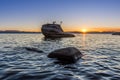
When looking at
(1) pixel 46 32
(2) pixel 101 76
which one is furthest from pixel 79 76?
(1) pixel 46 32

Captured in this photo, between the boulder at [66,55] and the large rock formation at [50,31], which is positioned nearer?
the boulder at [66,55]

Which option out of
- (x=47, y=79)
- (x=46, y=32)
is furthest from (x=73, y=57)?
(x=46, y=32)

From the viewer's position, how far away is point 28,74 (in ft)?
35.1

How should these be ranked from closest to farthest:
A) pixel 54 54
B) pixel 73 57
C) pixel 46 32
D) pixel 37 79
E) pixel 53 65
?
1. pixel 37 79
2. pixel 53 65
3. pixel 73 57
4. pixel 54 54
5. pixel 46 32

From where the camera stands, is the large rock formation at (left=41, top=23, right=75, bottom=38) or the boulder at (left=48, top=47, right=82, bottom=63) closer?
the boulder at (left=48, top=47, right=82, bottom=63)

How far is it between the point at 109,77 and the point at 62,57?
6050mm

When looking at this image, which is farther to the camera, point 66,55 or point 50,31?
point 50,31

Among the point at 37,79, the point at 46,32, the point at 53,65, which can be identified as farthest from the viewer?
the point at 46,32

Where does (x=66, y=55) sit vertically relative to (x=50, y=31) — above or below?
below

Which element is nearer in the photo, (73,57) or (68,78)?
(68,78)

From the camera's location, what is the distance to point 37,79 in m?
9.71

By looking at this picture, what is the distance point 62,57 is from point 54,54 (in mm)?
1284

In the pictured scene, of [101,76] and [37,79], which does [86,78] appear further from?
[37,79]

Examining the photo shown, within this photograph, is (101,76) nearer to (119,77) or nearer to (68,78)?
(119,77)
